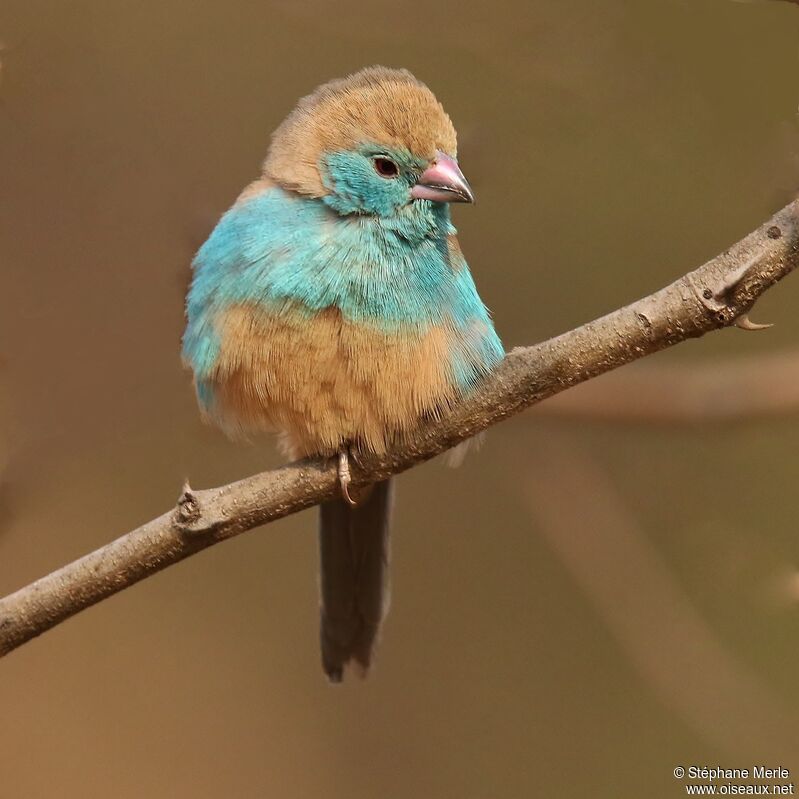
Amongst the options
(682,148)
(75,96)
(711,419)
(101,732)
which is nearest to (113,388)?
(75,96)

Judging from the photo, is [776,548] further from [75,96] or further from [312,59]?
[75,96]

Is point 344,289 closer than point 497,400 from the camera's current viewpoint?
No

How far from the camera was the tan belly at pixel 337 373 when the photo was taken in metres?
3.14

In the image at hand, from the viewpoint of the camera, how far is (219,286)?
3.39m

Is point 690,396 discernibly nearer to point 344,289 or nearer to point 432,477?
point 344,289

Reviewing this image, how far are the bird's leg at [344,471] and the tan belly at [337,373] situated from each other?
2cm

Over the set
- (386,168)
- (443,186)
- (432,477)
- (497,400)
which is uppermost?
(432,477)

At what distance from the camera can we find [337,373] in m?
3.21

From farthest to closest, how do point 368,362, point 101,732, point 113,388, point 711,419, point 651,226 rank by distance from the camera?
point 651,226, point 101,732, point 113,388, point 711,419, point 368,362

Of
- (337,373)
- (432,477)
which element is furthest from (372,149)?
(432,477)

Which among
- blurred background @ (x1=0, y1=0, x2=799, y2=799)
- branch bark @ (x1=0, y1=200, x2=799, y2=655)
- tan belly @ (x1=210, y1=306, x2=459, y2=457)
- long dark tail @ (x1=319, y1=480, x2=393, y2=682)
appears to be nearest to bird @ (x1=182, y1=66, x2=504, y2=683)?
tan belly @ (x1=210, y1=306, x2=459, y2=457)

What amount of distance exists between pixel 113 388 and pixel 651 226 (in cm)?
284

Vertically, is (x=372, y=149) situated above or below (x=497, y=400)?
above

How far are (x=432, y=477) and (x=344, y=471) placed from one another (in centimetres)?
304
